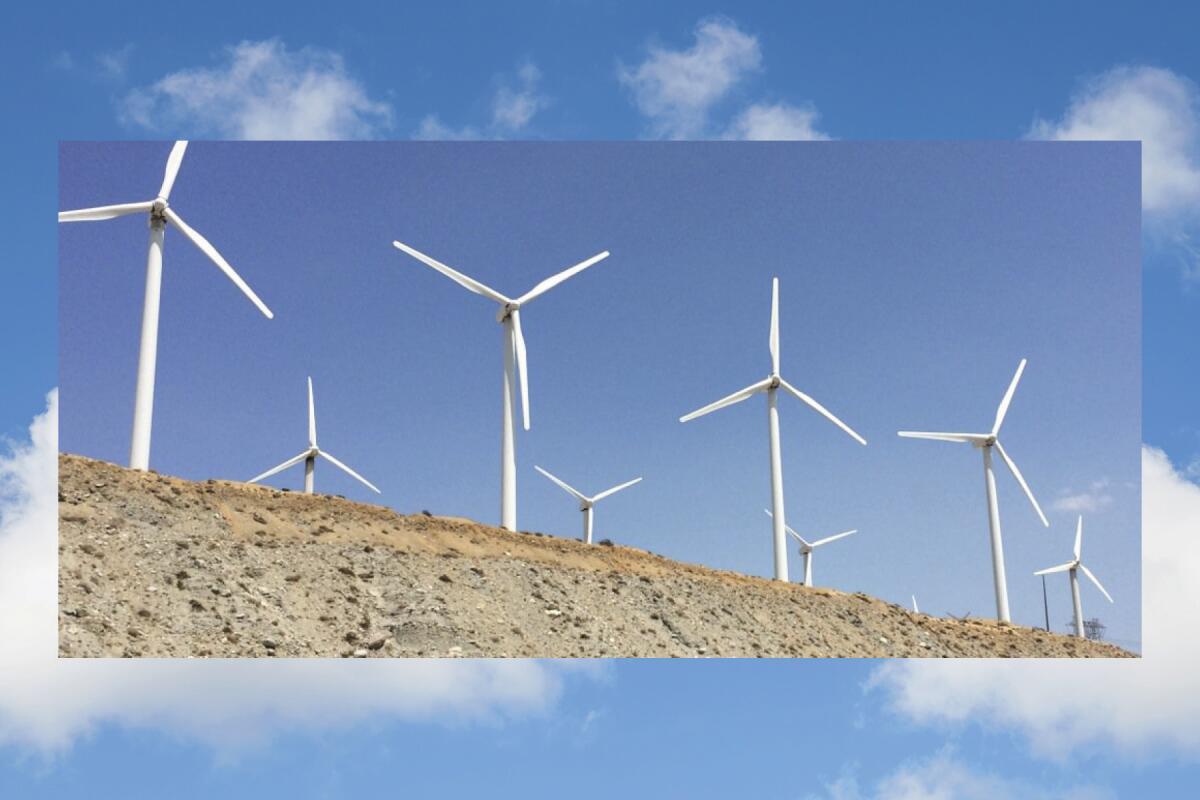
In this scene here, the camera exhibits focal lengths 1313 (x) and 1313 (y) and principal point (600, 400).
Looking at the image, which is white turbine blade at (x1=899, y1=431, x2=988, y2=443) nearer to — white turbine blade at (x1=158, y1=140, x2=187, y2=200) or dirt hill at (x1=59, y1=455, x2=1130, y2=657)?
dirt hill at (x1=59, y1=455, x2=1130, y2=657)

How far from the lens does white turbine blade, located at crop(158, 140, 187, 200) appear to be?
1607 inches

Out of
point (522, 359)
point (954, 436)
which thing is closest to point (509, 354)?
point (522, 359)

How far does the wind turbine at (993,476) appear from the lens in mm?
47812

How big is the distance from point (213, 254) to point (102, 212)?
3.51 m

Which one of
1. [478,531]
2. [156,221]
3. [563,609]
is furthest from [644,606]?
[156,221]

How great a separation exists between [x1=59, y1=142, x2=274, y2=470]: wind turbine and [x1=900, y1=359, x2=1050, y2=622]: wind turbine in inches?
1009

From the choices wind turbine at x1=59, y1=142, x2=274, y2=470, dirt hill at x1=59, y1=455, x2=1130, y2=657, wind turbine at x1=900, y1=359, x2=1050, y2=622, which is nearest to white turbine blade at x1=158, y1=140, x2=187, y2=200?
wind turbine at x1=59, y1=142, x2=274, y2=470

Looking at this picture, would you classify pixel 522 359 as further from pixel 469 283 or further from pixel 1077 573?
pixel 1077 573

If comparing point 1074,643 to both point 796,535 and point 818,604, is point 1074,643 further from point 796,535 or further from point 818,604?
point 796,535

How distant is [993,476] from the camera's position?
4969 centimetres

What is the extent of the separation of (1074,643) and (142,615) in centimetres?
3356

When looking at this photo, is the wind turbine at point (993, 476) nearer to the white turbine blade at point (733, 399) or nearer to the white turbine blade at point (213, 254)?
the white turbine blade at point (733, 399)

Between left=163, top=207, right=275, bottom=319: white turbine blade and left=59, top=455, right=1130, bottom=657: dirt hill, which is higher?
left=163, top=207, right=275, bottom=319: white turbine blade

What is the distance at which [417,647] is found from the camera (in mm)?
33438
